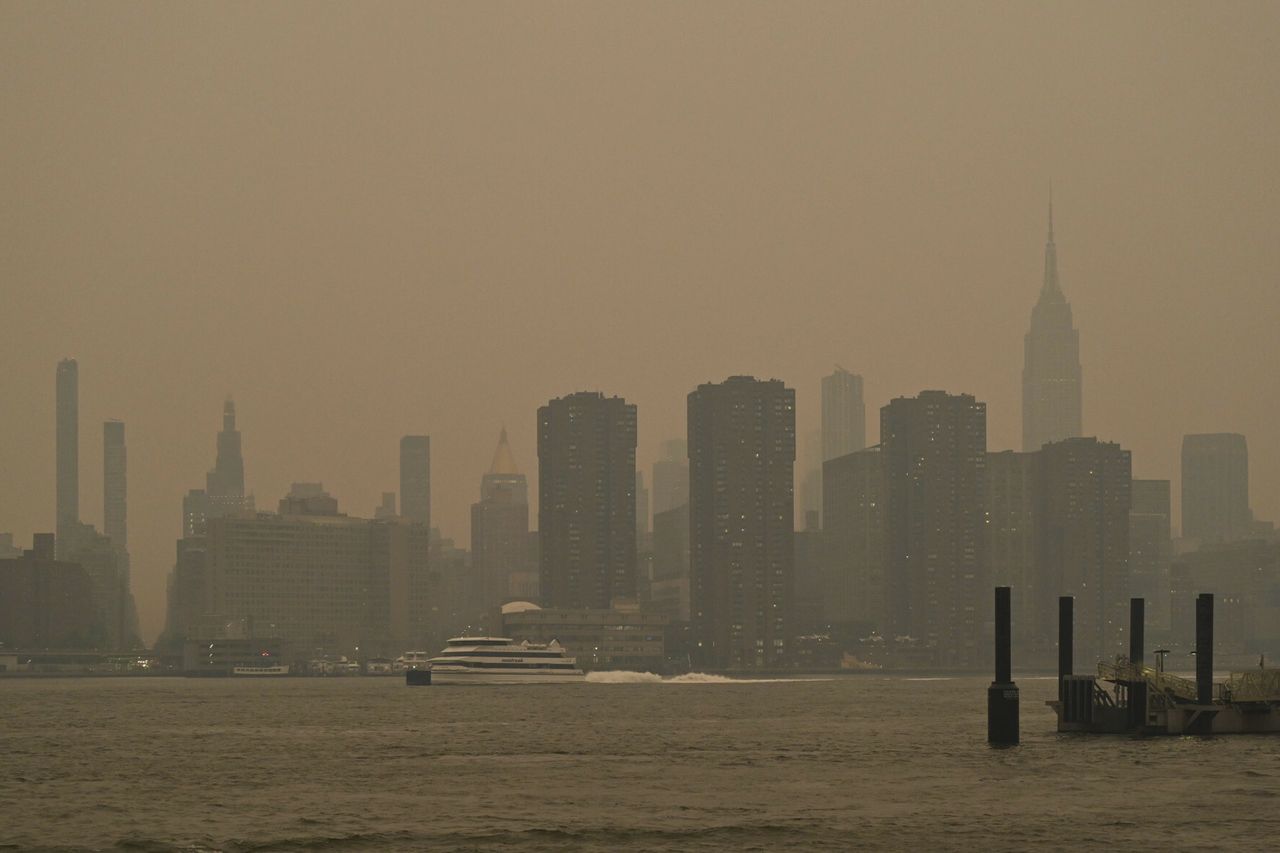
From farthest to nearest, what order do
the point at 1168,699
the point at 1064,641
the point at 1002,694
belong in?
the point at 1064,641 < the point at 1168,699 < the point at 1002,694

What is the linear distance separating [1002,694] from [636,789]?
81.6 feet

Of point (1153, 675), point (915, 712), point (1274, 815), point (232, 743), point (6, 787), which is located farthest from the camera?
point (915, 712)

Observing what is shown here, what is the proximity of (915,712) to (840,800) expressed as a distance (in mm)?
88458

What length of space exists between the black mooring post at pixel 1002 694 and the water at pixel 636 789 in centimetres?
135

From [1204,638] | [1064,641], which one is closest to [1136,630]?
[1064,641]

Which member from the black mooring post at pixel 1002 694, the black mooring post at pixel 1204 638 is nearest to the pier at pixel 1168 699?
the black mooring post at pixel 1204 638

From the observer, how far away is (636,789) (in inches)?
3374

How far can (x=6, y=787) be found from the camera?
293 ft

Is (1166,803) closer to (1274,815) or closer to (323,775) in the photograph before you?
(1274,815)

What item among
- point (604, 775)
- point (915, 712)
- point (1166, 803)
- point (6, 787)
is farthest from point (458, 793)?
point (915, 712)

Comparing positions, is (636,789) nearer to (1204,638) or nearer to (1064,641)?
(1204,638)

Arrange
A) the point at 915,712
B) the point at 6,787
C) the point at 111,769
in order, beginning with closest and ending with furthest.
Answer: the point at 6,787 → the point at 111,769 → the point at 915,712

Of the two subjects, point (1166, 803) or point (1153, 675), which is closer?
point (1166, 803)

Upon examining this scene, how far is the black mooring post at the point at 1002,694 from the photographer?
99306 millimetres
